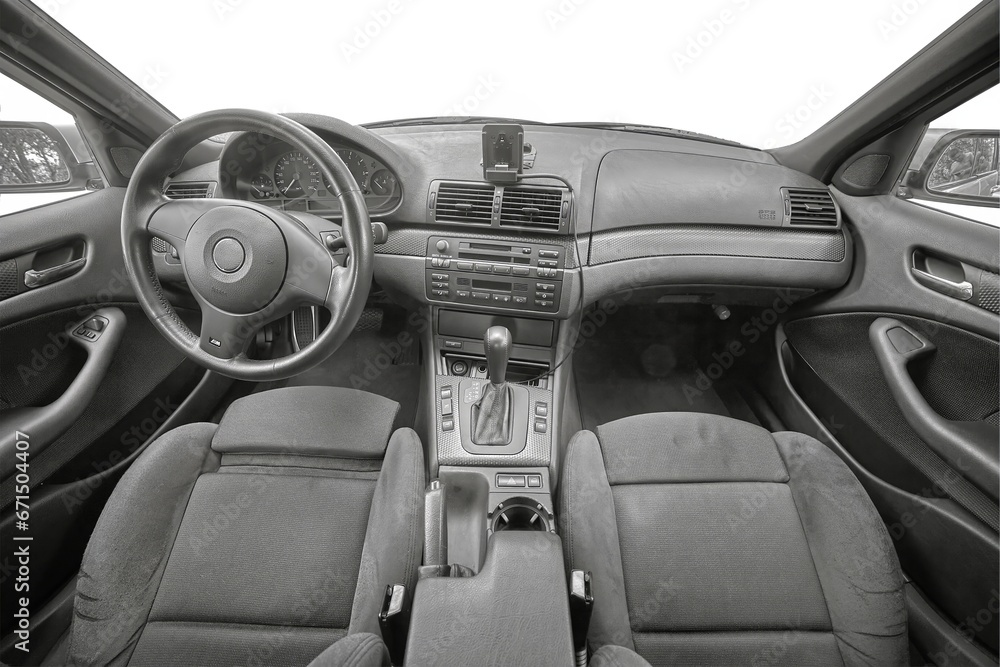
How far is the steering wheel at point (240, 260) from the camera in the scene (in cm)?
128

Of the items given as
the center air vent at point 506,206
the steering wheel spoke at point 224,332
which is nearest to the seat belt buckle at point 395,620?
the steering wheel spoke at point 224,332

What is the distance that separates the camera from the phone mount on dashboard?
1572 mm

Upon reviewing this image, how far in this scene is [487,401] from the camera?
1660mm

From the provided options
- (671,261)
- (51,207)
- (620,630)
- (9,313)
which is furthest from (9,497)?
(671,261)

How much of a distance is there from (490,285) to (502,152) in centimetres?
46

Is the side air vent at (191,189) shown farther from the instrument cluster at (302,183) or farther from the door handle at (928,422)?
the door handle at (928,422)

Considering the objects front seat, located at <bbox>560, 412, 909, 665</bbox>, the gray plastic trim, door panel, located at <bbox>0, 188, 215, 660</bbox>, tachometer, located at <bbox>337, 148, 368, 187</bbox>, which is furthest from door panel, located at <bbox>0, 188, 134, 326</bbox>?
the gray plastic trim

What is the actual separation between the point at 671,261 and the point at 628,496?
0.94 metres

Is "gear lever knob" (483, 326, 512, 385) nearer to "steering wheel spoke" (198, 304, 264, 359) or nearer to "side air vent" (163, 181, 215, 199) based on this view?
"steering wheel spoke" (198, 304, 264, 359)

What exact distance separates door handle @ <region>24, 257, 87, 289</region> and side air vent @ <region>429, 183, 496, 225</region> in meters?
1.24

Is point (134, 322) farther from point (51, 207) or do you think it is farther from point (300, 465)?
point (300, 465)

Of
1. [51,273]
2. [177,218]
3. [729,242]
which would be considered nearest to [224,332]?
[177,218]

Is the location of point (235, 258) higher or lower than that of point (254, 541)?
higher

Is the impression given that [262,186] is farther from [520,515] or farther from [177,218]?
[520,515]
